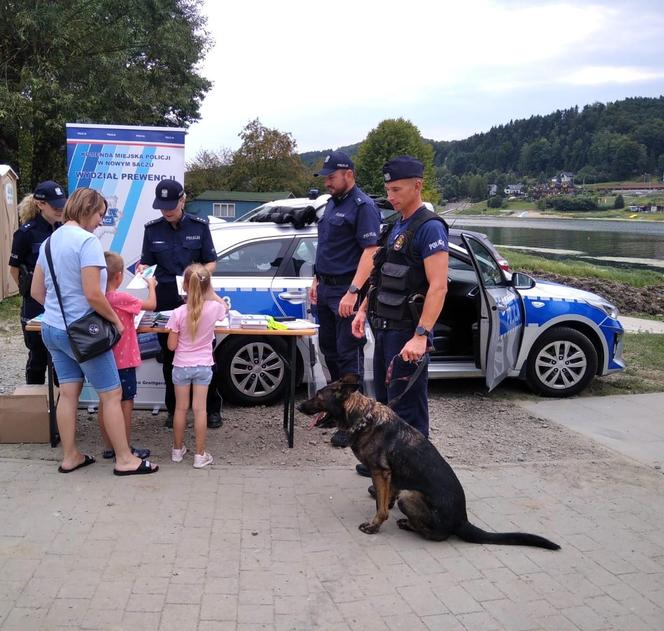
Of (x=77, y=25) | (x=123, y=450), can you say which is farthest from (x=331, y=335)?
(x=77, y=25)

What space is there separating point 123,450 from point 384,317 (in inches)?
77.0

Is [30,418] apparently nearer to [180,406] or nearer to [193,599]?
[180,406]

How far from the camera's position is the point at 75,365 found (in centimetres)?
435

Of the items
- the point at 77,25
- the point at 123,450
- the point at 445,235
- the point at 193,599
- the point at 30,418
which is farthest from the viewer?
the point at 77,25

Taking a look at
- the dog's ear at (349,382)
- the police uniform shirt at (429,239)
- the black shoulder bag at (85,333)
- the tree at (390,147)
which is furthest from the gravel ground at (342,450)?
the tree at (390,147)

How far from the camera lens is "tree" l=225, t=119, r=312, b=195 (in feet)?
192

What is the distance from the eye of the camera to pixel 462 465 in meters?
5.01

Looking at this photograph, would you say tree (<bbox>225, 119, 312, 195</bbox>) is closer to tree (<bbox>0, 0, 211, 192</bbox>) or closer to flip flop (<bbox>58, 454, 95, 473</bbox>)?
tree (<bbox>0, 0, 211, 192</bbox>)

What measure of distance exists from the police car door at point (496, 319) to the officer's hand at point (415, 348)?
2.65 m

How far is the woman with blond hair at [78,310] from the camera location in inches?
159

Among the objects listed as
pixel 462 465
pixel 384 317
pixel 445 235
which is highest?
pixel 445 235

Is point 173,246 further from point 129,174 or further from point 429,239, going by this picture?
point 429,239

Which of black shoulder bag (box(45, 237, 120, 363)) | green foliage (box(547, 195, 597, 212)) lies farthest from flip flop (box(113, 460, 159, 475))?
green foliage (box(547, 195, 597, 212))

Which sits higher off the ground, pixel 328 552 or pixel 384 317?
pixel 384 317
